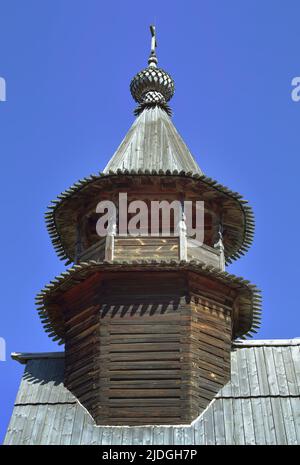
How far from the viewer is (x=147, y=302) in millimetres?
17812

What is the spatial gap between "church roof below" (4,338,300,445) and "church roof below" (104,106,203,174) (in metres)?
4.34

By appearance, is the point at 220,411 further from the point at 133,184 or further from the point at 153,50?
the point at 153,50

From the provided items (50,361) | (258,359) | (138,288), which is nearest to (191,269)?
(138,288)

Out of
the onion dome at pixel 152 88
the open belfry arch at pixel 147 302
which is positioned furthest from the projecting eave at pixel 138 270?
the onion dome at pixel 152 88

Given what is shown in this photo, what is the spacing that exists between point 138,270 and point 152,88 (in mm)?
6640

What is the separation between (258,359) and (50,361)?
4311 millimetres

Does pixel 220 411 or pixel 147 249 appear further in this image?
pixel 147 249

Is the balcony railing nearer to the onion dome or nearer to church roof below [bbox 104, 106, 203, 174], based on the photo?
church roof below [bbox 104, 106, 203, 174]

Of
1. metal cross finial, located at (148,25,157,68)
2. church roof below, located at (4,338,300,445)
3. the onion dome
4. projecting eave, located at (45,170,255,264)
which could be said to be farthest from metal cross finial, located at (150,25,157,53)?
church roof below, located at (4,338,300,445)

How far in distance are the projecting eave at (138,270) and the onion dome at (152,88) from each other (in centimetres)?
599

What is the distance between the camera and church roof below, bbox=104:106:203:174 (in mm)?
20078

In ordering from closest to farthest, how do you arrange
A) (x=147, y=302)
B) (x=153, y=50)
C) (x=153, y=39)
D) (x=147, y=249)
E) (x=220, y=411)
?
(x=220, y=411)
(x=147, y=302)
(x=147, y=249)
(x=153, y=50)
(x=153, y=39)

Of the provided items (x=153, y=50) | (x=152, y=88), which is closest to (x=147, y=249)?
(x=152, y=88)
